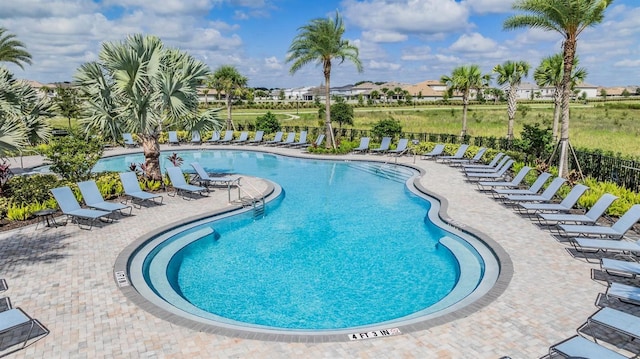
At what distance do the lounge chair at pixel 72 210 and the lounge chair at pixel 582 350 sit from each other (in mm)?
10560

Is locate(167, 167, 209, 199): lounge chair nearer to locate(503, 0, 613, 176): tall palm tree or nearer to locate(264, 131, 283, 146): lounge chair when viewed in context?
locate(503, 0, 613, 176): tall palm tree

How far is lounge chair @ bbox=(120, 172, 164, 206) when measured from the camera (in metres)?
13.5

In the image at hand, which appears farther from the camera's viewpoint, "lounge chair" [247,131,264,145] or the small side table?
"lounge chair" [247,131,264,145]

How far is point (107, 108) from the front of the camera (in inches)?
571

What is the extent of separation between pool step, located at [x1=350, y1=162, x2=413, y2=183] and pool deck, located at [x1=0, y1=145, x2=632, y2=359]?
338 inches

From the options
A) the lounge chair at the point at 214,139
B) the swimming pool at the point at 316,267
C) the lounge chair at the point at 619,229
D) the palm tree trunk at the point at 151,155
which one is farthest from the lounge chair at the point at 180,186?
the lounge chair at the point at 214,139

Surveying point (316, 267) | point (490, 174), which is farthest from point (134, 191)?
point (490, 174)

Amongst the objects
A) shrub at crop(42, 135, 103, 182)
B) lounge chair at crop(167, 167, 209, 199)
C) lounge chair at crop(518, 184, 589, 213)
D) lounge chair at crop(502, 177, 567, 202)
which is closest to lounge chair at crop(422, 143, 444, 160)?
lounge chair at crop(502, 177, 567, 202)

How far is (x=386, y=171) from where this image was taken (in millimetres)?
21141

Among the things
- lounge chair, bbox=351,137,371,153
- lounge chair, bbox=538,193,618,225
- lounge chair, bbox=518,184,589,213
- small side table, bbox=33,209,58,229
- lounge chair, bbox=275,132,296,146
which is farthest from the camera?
lounge chair, bbox=275,132,296,146

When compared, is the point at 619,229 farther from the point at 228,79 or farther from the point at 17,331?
the point at 228,79

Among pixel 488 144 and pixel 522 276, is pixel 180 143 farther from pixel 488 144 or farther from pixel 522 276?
pixel 522 276

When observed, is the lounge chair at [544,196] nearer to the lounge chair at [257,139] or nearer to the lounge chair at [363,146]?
the lounge chair at [363,146]

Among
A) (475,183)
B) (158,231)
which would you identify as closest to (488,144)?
(475,183)
